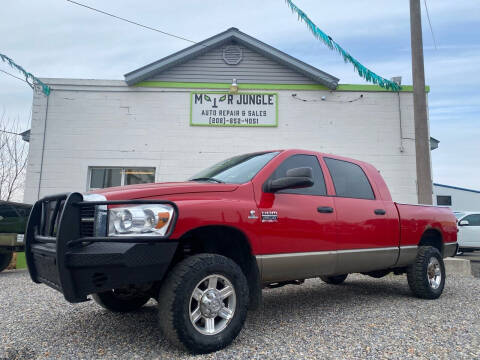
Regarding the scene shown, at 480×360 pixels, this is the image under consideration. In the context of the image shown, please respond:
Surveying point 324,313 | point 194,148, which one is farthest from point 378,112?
point 324,313

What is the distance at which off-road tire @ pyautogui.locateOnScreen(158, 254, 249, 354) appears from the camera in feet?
9.19

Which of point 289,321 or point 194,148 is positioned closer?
point 289,321

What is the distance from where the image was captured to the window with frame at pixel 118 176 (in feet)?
36.2

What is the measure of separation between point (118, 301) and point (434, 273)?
424 centimetres

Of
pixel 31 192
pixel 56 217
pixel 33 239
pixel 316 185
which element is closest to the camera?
pixel 56 217

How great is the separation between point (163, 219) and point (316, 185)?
1899 mm

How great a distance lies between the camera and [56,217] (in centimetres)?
314

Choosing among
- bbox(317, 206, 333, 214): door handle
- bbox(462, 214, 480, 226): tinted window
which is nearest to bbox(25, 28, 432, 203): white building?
bbox(462, 214, 480, 226): tinted window

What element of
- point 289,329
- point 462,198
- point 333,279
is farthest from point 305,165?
point 462,198

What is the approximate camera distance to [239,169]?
12.9 feet

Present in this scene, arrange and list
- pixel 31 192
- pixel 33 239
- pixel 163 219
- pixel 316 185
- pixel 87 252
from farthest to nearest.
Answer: pixel 31 192 → pixel 316 185 → pixel 33 239 → pixel 163 219 → pixel 87 252

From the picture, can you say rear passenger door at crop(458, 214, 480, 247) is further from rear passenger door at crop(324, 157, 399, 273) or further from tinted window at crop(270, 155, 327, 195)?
tinted window at crop(270, 155, 327, 195)

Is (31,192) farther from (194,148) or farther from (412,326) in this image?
(412,326)

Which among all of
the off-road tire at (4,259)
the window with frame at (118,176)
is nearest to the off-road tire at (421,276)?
the off-road tire at (4,259)
